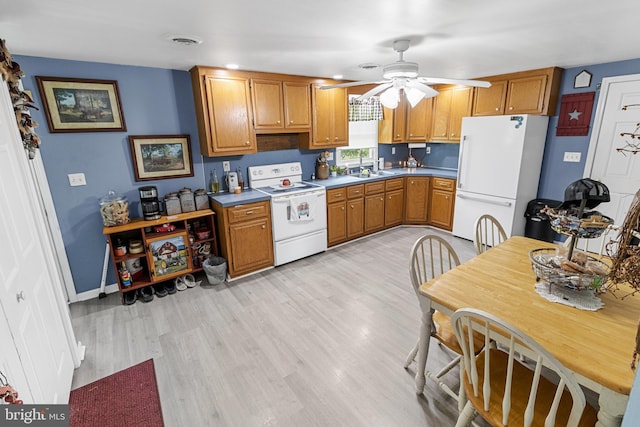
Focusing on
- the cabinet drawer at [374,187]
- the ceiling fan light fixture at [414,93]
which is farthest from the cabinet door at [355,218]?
the ceiling fan light fixture at [414,93]

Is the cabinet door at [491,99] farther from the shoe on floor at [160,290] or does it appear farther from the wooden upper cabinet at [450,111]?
the shoe on floor at [160,290]

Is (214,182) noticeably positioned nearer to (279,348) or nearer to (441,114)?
(279,348)

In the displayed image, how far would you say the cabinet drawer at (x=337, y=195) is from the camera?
406 centimetres

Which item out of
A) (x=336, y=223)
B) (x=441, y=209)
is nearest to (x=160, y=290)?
(x=336, y=223)

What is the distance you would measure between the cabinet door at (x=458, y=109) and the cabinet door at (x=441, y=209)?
858 millimetres

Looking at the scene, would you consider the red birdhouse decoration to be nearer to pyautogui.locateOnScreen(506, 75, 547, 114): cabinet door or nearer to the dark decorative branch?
pyautogui.locateOnScreen(506, 75, 547, 114): cabinet door

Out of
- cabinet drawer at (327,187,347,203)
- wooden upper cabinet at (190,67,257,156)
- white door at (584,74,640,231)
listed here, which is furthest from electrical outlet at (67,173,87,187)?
white door at (584,74,640,231)

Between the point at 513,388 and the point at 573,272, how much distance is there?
66 cm

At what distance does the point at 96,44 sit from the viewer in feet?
7.33

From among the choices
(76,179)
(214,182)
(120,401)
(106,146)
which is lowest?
(120,401)

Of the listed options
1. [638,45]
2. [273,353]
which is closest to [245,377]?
[273,353]

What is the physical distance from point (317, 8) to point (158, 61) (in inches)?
77.0

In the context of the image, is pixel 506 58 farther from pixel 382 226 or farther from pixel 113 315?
pixel 113 315

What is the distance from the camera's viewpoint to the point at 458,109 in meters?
4.45
